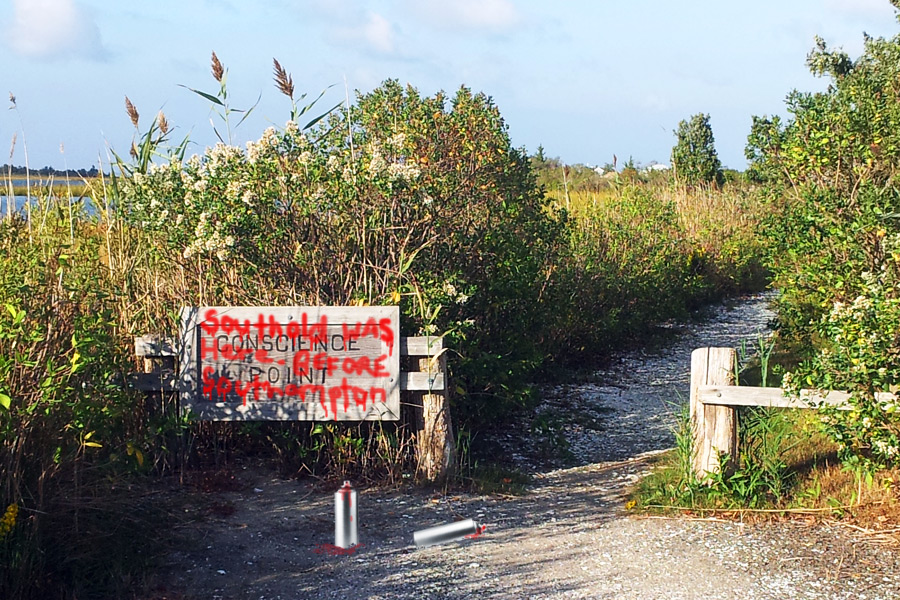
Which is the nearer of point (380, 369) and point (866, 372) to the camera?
point (866, 372)

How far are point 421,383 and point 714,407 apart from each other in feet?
5.79

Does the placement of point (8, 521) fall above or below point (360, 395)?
below

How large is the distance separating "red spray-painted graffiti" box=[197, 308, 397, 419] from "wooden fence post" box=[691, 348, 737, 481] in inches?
72.9

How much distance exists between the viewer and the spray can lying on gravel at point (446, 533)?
5062mm

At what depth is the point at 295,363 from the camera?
5.98 metres

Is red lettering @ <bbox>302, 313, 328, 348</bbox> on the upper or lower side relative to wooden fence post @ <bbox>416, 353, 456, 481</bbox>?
upper

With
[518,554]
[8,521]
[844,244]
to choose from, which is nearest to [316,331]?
[518,554]

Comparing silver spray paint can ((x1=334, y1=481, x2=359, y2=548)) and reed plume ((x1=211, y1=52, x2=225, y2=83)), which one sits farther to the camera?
Result: reed plume ((x1=211, y1=52, x2=225, y2=83))

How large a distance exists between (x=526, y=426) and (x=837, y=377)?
3395 mm

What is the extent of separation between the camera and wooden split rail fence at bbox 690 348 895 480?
554 centimetres

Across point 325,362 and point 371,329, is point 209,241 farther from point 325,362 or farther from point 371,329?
A: point 371,329

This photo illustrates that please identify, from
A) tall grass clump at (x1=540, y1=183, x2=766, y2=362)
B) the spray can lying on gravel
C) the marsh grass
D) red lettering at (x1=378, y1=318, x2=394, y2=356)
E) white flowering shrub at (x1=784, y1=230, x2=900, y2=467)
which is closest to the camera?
white flowering shrub at (x1=784, y1=230, x2=900, y2=467)

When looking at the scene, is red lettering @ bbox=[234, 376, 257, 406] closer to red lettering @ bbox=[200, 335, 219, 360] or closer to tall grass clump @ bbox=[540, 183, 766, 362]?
red lettering @ bbox=[200, 335, 219, 360]

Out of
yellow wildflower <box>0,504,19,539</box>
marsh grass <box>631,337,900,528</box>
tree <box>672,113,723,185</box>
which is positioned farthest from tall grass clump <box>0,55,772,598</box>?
tree <box>672,113,723,185</box>
